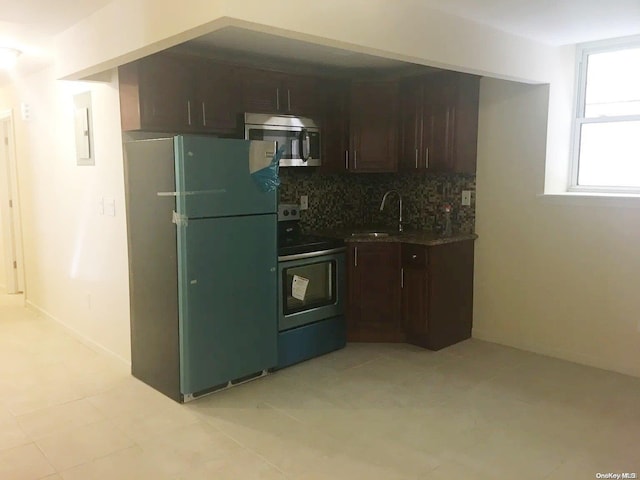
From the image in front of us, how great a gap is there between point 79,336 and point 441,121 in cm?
342

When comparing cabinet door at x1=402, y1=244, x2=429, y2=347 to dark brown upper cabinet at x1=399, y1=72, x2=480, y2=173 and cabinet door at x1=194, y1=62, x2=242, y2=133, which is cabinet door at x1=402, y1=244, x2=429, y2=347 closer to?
dark brown upper cabinet at x1=399, y1=72, x2=480, y2=173

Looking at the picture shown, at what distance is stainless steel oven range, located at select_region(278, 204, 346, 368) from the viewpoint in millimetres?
3730

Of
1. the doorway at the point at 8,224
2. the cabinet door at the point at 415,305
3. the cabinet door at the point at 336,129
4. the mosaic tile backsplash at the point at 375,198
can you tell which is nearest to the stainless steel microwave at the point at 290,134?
the cabinet door at the point at 336,129

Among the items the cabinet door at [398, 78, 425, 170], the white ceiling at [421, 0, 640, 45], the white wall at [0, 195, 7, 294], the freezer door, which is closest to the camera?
the white ceiling at [421, 0, 640, 45]

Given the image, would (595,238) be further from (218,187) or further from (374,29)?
(218,187)

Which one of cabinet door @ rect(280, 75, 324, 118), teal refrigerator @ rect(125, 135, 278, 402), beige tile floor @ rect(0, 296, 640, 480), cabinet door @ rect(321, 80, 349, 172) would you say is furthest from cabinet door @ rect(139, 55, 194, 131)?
beige tile floor @ rect(0, 296, 640, 480)

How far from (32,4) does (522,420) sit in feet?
11.6

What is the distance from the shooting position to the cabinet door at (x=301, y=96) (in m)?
4.04

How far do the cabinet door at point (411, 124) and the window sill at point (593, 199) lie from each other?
1.00 metres

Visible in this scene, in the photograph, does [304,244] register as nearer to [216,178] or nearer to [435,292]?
[216,178]

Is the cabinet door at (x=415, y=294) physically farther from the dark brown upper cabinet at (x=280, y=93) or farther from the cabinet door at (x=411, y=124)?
the dark brown upper cabinet at (x=280, y=93)

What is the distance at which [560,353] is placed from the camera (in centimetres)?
401

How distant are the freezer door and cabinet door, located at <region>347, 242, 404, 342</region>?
2.88 ft

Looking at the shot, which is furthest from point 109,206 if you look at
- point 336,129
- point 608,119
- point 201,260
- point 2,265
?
point 608,119
